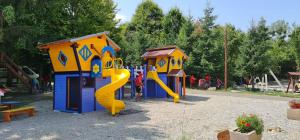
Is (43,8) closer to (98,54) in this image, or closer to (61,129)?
(98,54)

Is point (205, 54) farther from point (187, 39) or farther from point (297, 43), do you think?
point (297, 43)

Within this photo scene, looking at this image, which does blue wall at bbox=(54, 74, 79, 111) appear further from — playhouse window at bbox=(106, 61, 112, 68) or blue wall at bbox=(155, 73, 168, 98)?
blue wall at bbox=(155, 73, 168, 98)

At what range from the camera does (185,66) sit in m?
30.1

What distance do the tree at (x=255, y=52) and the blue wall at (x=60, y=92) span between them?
19865 millimetres

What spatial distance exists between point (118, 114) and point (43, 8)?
254 inches

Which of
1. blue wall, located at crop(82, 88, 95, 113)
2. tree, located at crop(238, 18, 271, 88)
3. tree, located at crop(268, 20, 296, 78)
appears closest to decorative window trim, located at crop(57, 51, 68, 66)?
blue wall, located at crop(82, 88, 95, 113)

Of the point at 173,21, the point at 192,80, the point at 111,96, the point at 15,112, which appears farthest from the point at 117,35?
the point at 173,21

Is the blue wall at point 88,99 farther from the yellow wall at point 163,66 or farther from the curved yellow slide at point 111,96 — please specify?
the yellow wall at point 163,66

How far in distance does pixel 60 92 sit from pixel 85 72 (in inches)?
64.8

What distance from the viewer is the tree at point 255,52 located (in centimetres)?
2828

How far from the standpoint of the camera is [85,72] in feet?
42.7

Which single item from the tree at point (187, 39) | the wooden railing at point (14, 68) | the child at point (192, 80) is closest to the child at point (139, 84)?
the wooden railing at point (14, 68)

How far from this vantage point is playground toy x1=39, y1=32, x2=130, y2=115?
12.7 metres

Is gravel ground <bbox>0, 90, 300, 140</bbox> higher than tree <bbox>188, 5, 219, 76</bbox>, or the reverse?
tree <bbox>188, 5, 219, 76</bbox>
